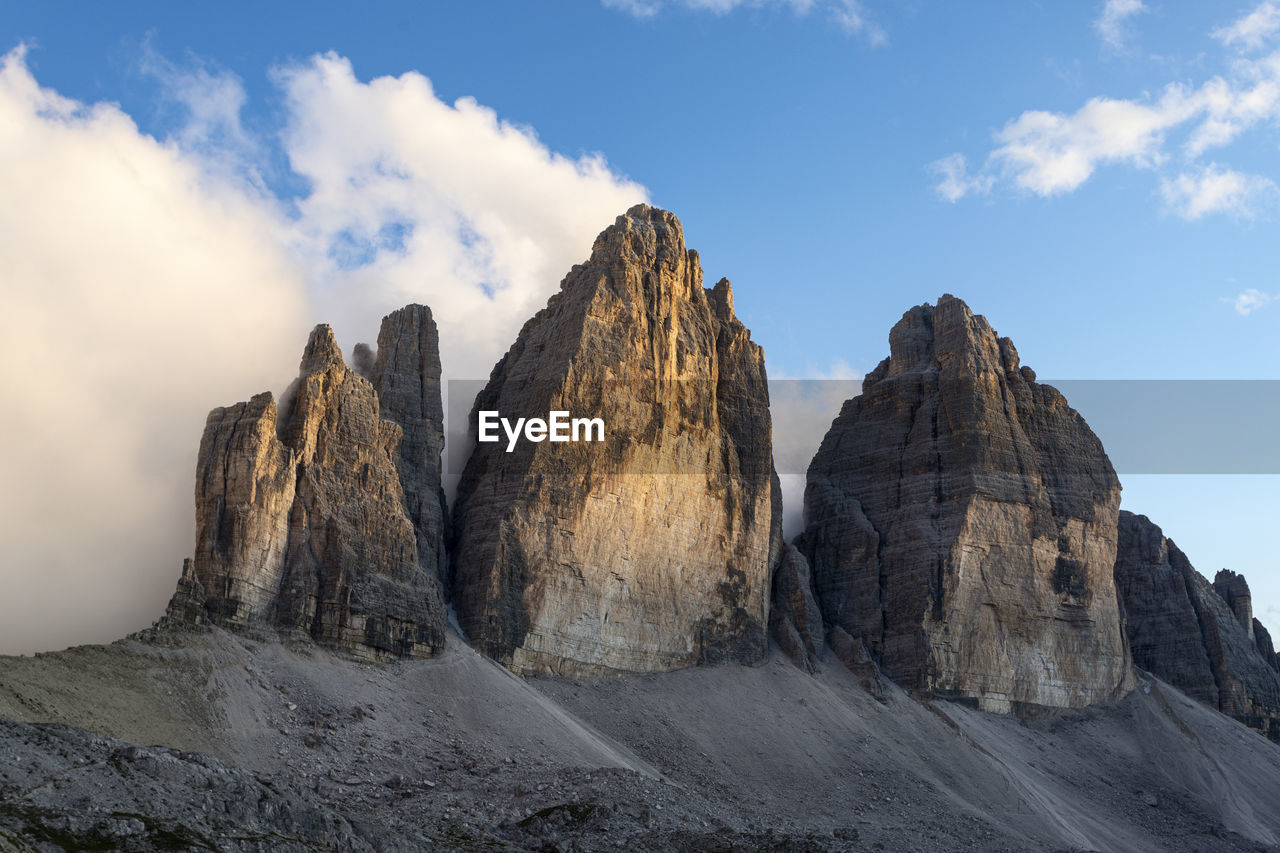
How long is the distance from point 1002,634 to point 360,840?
2855 inches

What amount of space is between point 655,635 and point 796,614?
53.6 ft

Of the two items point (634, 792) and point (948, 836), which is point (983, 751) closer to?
point (948, 836)

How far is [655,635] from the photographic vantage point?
9094 centimetres

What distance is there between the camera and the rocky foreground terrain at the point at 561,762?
42.6m

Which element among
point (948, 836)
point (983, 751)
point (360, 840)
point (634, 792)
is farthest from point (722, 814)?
point (983, 751)

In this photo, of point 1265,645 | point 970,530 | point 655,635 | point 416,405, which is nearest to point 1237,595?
point 1265,645

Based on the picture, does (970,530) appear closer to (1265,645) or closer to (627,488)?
(627,488)

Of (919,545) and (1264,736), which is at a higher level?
(919,545)

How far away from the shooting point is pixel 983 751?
3642 inches

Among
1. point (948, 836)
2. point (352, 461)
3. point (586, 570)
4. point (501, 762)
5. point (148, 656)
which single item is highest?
point (352, 461)

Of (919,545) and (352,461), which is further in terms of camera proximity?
(919,545)

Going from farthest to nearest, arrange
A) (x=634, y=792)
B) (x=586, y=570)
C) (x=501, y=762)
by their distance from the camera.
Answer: (x=586, y=570) → (x=501, y=762) → (x=634, y=792)

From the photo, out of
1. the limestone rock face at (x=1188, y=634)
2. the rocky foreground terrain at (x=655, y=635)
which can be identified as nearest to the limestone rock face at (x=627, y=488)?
the rocky foreground terrain at (x=655, y=635)

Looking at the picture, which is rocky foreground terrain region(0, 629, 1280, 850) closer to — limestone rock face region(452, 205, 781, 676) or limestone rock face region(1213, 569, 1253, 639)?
limestone rock face region(452, 205, 781, 676)
